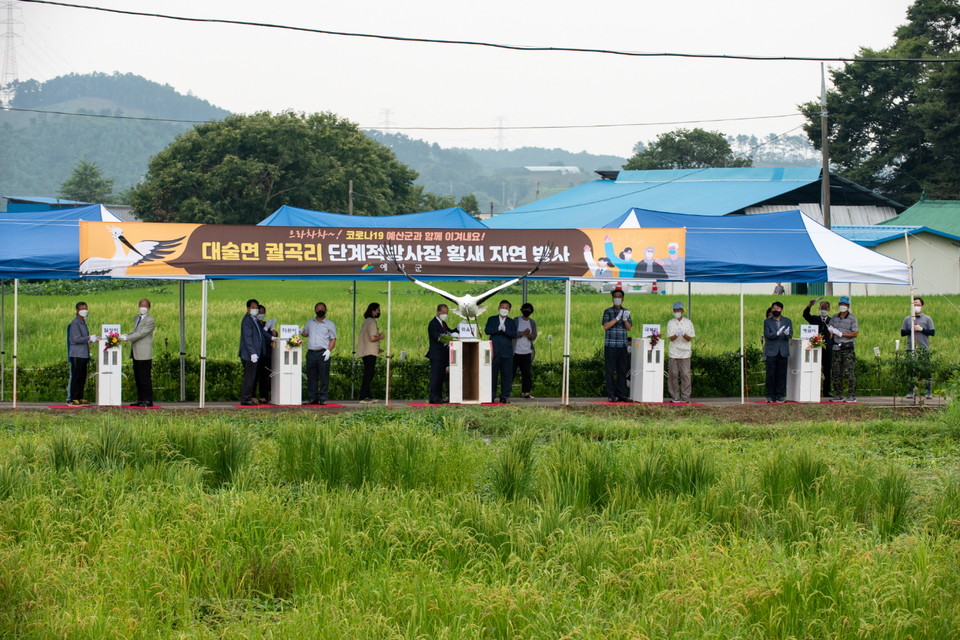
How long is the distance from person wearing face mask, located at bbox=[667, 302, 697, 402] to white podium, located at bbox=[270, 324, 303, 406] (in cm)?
645

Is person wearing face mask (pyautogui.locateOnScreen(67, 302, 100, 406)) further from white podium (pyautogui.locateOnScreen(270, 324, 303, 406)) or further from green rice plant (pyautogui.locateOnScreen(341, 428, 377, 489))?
green rice plant (pyautogui.locateOnScreen(341, 428, 377, 489))

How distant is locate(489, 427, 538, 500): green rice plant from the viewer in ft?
32.0

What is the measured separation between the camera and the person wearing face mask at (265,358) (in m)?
17.7

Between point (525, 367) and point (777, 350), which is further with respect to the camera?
point (525, 367)

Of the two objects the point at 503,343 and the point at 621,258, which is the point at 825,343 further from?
the point at 503,343

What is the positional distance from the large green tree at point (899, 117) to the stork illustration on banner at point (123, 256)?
46325mm

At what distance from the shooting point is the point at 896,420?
16250 millimetres

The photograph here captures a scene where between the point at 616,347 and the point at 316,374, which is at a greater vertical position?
the point at 616,347

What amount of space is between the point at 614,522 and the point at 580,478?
3.48 ft

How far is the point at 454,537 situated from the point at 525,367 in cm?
1069

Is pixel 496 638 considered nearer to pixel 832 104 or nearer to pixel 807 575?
pixel 807 575

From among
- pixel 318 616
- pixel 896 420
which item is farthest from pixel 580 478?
pixel 896 420

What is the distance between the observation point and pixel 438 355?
1800 centimetres

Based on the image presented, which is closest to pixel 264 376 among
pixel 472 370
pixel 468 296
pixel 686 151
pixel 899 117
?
pixel 472 370
